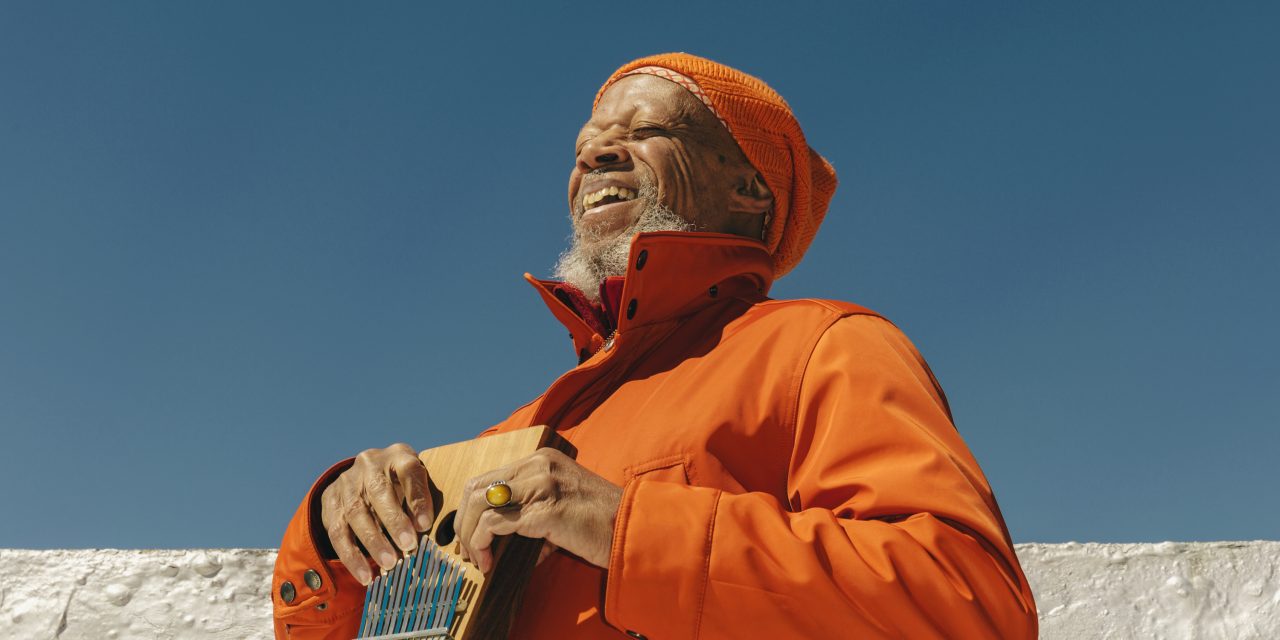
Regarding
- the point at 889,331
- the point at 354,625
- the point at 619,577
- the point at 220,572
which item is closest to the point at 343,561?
the point at 354,625

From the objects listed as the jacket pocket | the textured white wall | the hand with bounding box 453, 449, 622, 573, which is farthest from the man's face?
the textured white wall

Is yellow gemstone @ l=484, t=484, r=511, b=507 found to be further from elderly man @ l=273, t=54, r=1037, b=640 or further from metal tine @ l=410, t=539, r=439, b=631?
metal tine @ l=410, t=539, r=439, b=631

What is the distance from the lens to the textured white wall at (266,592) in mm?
3252

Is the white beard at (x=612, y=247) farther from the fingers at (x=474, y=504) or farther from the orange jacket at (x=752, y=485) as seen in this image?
the fingers at (x=474, y=504)

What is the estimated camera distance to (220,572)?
3541 millimetres

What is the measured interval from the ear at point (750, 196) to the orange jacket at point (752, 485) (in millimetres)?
241

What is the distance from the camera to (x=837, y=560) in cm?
176

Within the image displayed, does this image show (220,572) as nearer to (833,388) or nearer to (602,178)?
(602,178)

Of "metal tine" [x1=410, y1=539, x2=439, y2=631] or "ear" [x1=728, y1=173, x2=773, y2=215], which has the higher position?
"ear" [x1=728, y1=173, x2=773, y2=215]

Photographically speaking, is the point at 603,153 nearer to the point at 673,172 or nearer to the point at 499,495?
the point at 673,172

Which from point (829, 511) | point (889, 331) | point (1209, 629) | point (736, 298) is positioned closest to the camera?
point (829, 511)

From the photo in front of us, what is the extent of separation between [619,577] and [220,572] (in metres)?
2.20

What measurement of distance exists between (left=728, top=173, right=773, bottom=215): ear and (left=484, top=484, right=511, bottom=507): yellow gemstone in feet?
4.36

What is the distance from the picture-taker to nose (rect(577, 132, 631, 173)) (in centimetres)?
297
